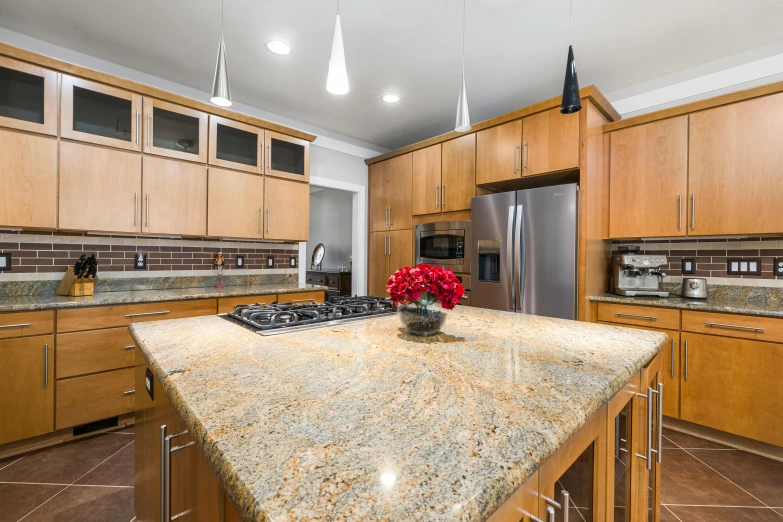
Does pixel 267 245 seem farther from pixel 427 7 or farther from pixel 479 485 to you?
Result: pixel 479 485

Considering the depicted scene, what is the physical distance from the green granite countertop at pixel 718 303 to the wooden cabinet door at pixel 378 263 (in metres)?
2.20

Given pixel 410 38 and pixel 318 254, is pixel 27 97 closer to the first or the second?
pixel 410 38

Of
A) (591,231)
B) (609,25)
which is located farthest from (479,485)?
(609,25)

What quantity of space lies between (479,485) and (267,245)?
3.45m

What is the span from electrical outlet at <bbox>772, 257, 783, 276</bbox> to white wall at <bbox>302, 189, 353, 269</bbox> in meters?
4.95

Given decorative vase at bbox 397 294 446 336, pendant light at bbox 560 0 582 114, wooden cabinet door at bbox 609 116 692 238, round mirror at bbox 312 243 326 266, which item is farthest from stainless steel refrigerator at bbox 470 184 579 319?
round mirror at bbox 312 243 326 266

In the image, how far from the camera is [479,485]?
17.7 inches

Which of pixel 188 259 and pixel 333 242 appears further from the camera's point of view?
pixel 333 242

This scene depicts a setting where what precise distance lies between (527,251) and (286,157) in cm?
234

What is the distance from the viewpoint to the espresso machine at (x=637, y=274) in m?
2.58

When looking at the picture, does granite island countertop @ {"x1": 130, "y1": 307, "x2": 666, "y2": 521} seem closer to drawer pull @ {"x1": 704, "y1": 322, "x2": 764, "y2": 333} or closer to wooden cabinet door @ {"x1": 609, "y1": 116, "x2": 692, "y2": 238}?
drawer pull @ {"x1": 704, "y1": 322, "x2": 764, "y2": 333}

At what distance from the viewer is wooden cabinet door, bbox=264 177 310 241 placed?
327cm

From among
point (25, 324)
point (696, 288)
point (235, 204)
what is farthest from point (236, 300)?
point (696, 288)

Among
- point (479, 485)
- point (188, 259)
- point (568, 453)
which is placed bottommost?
point (568, 453)
